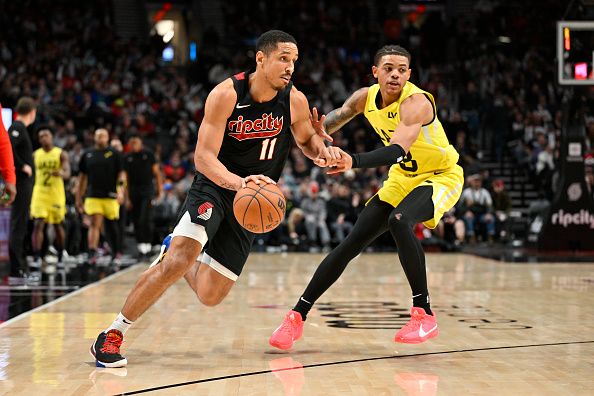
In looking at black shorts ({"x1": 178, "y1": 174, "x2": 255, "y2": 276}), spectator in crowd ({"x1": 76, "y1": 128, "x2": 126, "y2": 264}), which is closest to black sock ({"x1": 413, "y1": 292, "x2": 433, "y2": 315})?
black shorts ({"x1": 178, "y1": 174, "x2": 255, "y2": 276})

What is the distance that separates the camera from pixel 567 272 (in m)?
12.6

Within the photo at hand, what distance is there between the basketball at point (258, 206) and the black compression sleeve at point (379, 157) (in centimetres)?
48

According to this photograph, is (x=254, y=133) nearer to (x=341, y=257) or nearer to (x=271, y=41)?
(x=271, y=41)

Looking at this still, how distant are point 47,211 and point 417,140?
809 cm

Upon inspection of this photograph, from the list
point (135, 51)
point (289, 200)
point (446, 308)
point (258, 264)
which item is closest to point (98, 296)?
point (446, 308)

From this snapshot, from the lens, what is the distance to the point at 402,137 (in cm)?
571

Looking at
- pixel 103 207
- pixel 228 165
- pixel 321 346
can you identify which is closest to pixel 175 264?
pixel 228 165

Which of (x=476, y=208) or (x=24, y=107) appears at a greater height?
(x=24, y=107)

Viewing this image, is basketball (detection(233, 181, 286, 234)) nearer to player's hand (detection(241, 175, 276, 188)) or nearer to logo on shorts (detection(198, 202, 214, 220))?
player's hand (detection(241, 175, 276, 188))

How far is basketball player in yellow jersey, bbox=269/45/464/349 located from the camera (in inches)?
227

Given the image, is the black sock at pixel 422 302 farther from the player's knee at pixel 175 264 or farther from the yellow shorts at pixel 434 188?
the player's knee at pixel 175 264

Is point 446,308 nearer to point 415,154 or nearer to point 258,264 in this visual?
point 415,154

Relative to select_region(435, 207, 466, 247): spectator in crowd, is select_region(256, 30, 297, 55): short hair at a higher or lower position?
higher

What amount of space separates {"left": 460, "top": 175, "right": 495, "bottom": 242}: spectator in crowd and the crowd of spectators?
0.03m
